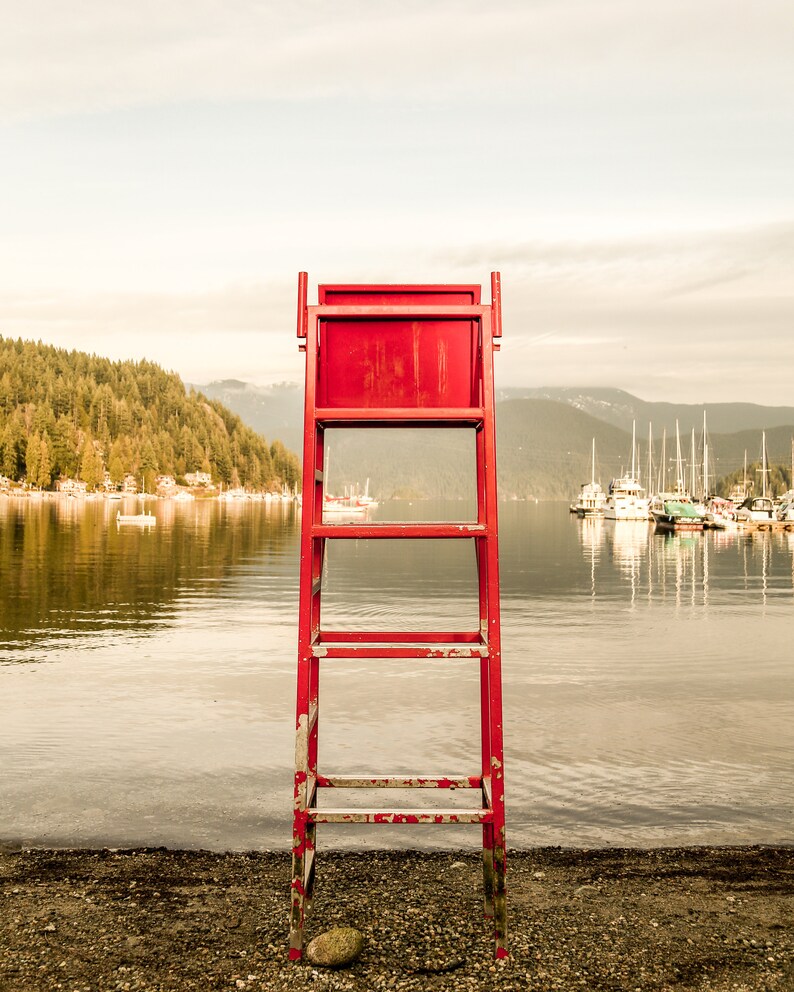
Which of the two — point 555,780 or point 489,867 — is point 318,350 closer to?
point 489,867

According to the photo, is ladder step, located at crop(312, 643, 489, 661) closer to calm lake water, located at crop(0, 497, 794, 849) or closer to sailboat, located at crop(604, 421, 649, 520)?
calm lake water, located at crop(0, 497, 794, 849)

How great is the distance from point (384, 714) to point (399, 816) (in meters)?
10.1

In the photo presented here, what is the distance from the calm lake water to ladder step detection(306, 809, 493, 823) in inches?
116

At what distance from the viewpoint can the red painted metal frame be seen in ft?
21.0

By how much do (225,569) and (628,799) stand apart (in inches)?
1628

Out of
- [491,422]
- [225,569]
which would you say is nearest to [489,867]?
[491,422]

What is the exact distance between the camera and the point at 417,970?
236 inches

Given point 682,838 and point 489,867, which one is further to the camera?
point 682,838

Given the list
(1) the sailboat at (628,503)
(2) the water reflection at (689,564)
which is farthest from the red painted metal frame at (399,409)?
(1) the sailboat at (628,503)

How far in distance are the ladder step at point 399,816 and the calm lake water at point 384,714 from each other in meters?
2.94

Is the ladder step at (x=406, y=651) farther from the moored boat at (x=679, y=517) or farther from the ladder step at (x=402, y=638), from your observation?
the moored boat at (x=679, y=517)

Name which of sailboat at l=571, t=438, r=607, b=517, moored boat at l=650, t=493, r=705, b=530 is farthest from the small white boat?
sailboat at l=571, t=438, r=607, b=517

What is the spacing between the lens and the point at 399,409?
6.51m

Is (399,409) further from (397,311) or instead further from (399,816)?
(399,816)
